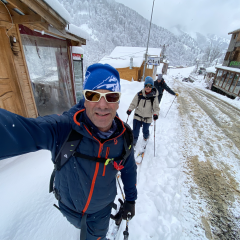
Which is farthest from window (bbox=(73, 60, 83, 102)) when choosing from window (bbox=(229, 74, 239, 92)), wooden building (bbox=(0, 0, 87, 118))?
window (bbox=(229, 74, 239, 92))

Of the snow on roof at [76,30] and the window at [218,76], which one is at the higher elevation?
the snow on roof at [76,30]

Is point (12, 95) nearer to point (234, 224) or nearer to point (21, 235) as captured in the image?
point (21, 235)

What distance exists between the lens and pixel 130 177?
1713 mm

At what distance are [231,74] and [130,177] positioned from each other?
78.8 ft

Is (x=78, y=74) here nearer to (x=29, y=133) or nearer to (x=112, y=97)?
(x=112, y=97)

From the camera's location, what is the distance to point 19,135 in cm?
85

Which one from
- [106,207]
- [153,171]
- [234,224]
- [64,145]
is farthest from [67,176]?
[234,224]

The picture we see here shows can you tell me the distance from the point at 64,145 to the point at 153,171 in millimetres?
3052

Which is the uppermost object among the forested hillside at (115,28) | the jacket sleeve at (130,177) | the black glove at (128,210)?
the forested hillside at (115,28)

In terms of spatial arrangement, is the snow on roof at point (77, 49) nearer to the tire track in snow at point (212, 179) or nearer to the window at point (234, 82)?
the tire track in snow at point (212, 179)

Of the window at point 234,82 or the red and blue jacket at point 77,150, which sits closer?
the red and blue jacket at point 77,150

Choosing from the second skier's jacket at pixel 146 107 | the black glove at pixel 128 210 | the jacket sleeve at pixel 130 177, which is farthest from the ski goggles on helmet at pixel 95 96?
the second skier's jacket at pixel 146 107

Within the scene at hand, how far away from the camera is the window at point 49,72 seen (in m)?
4.27

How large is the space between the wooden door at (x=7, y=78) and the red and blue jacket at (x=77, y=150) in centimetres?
272
